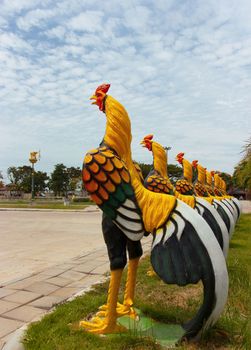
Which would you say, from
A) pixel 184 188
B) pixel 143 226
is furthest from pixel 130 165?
pixel 184 188

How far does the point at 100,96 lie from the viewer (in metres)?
3.74

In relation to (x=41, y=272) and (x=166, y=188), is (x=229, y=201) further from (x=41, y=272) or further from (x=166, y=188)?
(x=41, y=272)

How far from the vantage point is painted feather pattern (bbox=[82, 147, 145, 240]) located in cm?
330

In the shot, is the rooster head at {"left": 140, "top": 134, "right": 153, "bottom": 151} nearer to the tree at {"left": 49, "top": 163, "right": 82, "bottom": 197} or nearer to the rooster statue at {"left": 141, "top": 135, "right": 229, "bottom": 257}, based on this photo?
the rooster statue at {"left": 141, "top": 135, "right": 229, "bottom": 257}

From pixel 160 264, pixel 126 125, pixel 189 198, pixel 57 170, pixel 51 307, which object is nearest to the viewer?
pixel 160 264

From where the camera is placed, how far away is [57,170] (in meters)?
67.5

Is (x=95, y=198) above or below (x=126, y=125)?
below

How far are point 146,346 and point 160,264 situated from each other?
75 centimetres

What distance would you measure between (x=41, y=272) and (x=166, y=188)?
2.94 m

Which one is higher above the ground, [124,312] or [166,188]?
[166,188]

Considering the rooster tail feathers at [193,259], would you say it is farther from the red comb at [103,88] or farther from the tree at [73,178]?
the tree at [73,178]

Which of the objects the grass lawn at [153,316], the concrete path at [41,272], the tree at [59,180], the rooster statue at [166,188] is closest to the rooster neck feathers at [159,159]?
the rooster statue at [166,188]

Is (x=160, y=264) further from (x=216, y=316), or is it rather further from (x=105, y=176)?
(x=105, y=176)

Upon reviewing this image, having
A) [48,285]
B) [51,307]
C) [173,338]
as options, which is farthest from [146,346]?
[48,285]
